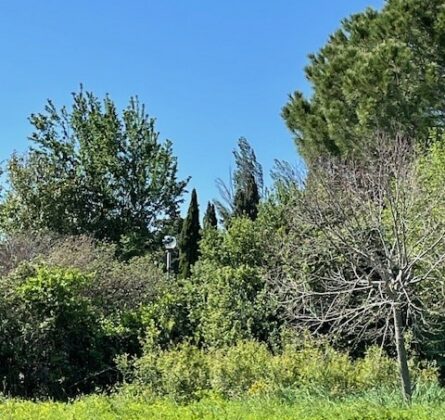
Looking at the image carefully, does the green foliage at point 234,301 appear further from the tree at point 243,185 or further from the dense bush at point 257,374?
the tree at point 243,185

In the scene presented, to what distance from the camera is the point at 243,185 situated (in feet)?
96.5

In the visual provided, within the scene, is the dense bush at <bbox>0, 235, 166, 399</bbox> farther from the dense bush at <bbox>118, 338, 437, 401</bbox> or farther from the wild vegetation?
the dense bush at <bbox>118, 338, 437, 401</bbox>

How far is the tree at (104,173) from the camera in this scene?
69.7 feet

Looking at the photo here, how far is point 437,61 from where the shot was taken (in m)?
13.5

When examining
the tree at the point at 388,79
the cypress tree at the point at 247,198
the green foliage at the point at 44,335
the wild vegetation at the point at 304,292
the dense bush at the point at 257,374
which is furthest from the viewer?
the cypress tree at the point at 247,198

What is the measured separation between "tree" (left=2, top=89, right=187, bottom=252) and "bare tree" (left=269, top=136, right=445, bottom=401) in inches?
471

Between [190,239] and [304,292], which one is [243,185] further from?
[304,292]

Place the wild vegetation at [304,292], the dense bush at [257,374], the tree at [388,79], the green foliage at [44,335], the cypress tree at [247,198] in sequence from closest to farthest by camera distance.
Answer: the wild vegetation at [304,292] → the dense bush at [257,374] → the green foliage at [44,335] → the tree at [388,79] → the cypress tree at [247,198]

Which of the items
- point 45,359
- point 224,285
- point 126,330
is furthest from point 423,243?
point 45,359

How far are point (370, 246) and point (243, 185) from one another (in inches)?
813

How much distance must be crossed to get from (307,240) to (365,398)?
377 cm

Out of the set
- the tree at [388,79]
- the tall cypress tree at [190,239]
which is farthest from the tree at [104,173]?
the tree at [388,79]

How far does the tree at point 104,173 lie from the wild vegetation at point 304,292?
13.8 ft

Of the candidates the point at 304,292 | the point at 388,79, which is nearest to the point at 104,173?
the point at 388,79
